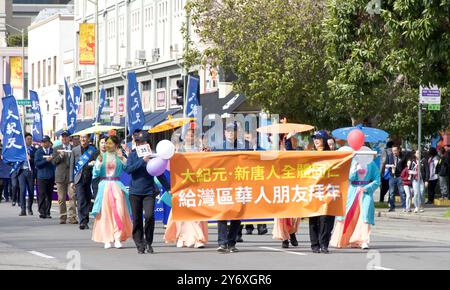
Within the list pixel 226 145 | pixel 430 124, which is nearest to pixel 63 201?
pixel 226 145

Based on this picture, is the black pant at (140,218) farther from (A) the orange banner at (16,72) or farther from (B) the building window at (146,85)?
(A) the orange banner at (16,72)

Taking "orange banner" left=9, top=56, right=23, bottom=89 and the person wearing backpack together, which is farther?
"orange banner" left=9, top=56, right=23, bottom=89

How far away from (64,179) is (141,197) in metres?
8.80

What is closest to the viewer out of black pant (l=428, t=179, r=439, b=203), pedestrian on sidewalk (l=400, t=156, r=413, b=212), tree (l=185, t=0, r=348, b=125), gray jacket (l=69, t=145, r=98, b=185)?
gray jacket (l=69, t=145, r=98, b=185)

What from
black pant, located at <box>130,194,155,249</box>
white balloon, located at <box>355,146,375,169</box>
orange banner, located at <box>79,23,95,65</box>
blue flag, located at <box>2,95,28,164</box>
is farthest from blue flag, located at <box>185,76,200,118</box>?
orange banner, located at <box>79,23,95,65</box>

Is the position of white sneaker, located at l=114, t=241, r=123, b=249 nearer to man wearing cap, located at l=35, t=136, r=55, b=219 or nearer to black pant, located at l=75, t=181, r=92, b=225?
black pant, located at l=75, t=181, r=92, b=225

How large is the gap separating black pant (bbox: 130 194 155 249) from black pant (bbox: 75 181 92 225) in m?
6.16

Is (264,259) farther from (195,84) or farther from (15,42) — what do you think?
(15,42)

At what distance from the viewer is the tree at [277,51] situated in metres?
38.1

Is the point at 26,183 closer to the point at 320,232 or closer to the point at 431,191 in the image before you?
the point at 431,191

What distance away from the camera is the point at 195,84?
39.0 meters

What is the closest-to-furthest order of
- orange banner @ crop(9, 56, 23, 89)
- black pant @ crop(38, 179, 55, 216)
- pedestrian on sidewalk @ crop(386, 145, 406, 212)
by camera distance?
black pant @ crop(38, 179, 55, 216), pedestrian on sidewalk @ crop(386, 145, 406, 212), orange banner @ crop(9, 56, 23, 89)

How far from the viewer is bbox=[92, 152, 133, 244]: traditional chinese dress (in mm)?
19688
